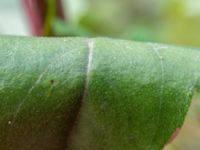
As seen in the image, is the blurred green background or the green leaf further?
the blurred green background

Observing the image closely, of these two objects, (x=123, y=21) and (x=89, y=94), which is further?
(x=123, y=21)

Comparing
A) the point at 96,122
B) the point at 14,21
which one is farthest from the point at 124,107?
the point at 14,21

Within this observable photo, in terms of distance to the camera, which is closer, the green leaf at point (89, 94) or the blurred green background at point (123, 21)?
the green leaf at point (89, 94)

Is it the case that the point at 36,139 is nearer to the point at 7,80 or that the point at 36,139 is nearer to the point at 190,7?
the point at 7,80
